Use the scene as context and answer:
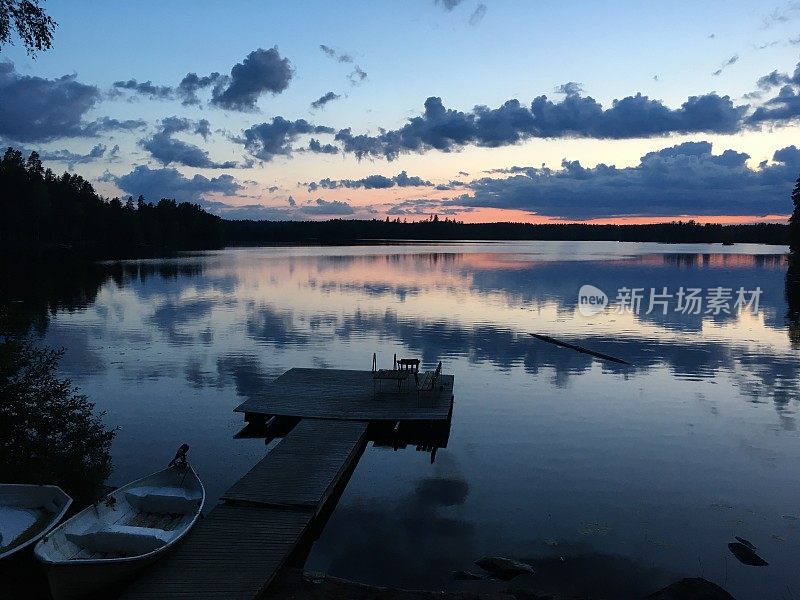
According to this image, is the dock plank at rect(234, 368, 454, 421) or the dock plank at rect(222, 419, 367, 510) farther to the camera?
the dock plank at rect(234, 368, 454, 421)

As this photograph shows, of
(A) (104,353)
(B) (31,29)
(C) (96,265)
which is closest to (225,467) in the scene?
(B) (31,29)

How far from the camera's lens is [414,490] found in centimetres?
1780

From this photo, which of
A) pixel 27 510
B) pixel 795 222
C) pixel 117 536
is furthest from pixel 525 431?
pixel 795 222

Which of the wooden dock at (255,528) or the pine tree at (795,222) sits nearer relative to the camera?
the wooden dock at (255,528)

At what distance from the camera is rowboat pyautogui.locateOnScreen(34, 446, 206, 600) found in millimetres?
11109

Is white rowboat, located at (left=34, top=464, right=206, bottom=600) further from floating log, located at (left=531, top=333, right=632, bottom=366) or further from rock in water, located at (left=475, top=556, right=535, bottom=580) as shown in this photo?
floating log, located at (left=531, top=333, right=632, bottom=366)

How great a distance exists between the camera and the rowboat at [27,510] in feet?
41.2

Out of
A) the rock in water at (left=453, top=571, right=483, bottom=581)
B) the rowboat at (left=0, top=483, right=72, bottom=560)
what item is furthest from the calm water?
the rowboat at (left=0, top=483, right=72, bottom=560)

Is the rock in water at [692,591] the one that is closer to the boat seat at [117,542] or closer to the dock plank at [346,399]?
the boat seat at [117,542]

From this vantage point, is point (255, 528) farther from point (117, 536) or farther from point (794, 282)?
point (794, 282)

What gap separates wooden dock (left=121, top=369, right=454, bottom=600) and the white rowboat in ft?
1.32

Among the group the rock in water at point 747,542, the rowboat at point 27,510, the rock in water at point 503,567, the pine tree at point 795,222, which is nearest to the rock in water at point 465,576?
the rock in water at point 503,567

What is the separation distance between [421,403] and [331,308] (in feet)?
103

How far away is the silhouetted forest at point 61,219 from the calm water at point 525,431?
260ft
